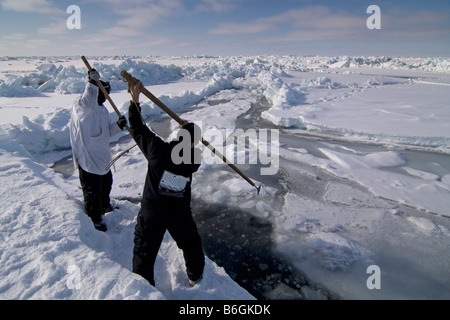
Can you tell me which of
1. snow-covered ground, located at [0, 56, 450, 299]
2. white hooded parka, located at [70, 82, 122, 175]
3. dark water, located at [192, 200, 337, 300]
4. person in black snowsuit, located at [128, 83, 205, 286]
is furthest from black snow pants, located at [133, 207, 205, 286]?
white hooded parka, located at [70, 82, 122, 175]

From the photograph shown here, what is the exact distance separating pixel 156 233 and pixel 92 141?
3.74 ft

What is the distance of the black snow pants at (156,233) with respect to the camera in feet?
5.09

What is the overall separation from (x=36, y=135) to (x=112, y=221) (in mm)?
4310

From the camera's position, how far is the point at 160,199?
1.52 metres

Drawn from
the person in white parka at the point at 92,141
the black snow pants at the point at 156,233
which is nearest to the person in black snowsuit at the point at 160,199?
the black snow pants at the point at 156,233

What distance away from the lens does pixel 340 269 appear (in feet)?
7.68

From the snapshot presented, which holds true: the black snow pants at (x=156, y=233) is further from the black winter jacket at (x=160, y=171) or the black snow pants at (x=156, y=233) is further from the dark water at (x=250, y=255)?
the dark water at (x=250, y=255)

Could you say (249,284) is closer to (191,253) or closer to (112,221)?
(191,253)

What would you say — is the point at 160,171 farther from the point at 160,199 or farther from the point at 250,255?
the point at 250,255

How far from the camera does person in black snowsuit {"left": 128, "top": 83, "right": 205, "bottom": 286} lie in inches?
57.5

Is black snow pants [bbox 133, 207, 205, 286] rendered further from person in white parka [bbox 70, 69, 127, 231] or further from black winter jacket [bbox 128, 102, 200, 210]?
person in white parka [bbox 70, 69, 127, 231]

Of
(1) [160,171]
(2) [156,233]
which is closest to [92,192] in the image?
(2) [156,233]

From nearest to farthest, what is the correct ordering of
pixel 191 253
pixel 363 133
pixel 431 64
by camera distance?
pixel 191 253 → pixel 363 133 → pixel 431 64

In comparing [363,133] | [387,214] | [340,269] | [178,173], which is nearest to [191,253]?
[178,173]
